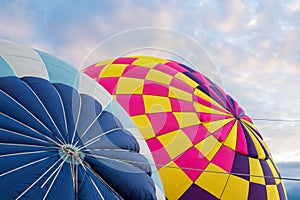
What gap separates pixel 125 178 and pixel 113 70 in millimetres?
3006

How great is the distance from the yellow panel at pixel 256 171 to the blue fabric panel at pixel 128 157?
2223 millimetres

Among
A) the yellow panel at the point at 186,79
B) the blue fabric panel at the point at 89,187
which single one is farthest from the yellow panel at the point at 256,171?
the blue fabric panel at the point at 89,187

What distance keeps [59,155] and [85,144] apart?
0.31 metres

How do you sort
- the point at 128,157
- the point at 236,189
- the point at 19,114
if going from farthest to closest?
the point at 236,189 < the point at 128,157 < the point at 19,114

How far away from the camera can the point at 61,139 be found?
3.17 meters

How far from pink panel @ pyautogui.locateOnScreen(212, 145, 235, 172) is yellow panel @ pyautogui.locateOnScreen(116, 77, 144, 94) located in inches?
57.6

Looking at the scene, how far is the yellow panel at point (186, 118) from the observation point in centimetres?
543

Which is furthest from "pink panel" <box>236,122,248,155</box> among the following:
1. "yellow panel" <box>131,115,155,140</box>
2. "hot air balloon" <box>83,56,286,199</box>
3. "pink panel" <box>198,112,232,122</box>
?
"yellow panel" <box>131,115,155,140</box>

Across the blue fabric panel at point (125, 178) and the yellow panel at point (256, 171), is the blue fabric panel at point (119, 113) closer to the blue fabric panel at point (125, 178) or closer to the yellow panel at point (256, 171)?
the blue fabric panel at point (125, 178)

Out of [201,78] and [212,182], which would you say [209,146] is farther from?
[201,78]

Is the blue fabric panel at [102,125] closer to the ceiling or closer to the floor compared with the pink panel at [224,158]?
closer to the floor

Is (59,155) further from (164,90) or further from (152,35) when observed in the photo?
(164,90)

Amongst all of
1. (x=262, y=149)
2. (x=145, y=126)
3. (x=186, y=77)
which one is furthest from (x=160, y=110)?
(x=262, y=149)

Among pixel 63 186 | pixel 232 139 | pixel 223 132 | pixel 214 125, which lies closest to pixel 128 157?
pixel 63 186
